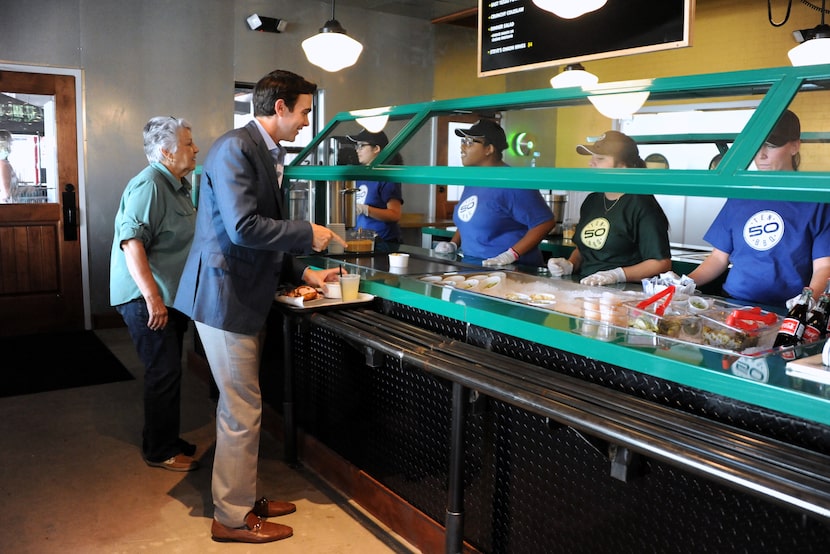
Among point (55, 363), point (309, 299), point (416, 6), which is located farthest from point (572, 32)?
point (55, 363)

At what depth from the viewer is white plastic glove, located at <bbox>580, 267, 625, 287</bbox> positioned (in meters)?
3.10

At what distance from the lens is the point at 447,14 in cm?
809

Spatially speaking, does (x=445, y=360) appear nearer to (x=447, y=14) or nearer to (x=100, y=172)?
(x=100, y=172)

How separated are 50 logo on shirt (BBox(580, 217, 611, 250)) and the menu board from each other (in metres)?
1.09

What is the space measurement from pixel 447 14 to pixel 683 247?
3.66 metres

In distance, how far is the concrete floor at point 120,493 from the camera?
2908 millimetres

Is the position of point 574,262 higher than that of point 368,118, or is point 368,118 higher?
point 368,118

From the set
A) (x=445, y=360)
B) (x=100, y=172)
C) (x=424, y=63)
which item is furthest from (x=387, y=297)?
(x=424, y=63)

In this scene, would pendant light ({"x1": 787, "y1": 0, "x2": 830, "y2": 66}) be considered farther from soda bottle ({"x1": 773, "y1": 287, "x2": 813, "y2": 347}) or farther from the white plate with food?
the white plate with food

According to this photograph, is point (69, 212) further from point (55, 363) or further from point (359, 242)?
point (359, 242)

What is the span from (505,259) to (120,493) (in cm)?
215

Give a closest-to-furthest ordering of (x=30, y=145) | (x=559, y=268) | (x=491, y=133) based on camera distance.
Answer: (x=491, y=133) → (x=559, y=268) → (x=30, y=145)

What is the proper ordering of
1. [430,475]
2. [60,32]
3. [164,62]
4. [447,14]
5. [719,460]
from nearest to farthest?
[719,460]
[430,475]
[60,32]
[164,62]
[447,14]

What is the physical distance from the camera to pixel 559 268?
3406 millimetres
